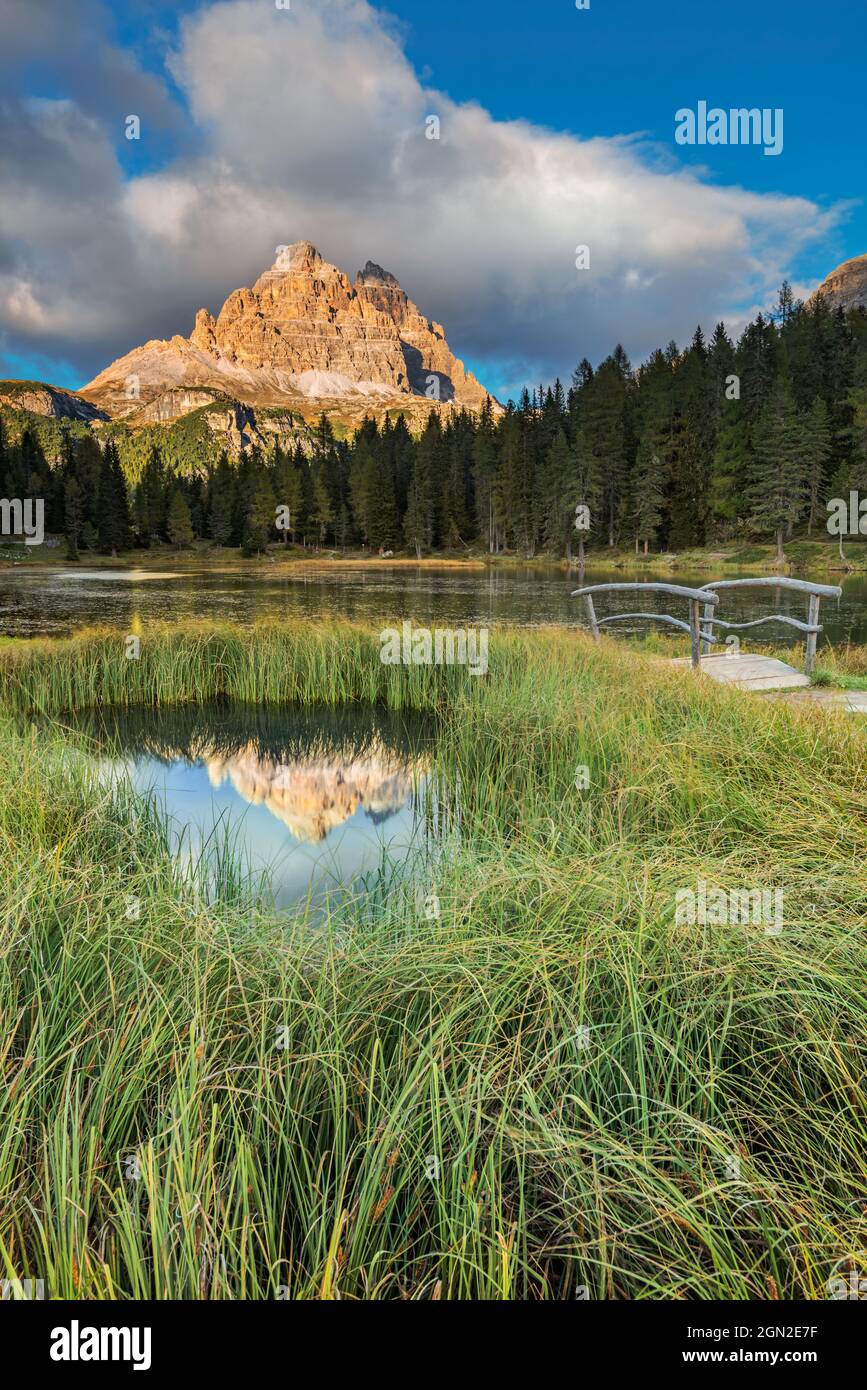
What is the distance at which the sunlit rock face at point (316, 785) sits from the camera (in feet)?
24.3

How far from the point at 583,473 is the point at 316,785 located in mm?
51775

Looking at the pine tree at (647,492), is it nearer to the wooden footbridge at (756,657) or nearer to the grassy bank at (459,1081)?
the wooden footbridge at (756,657)

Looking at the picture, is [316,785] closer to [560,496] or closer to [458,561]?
[560,496]

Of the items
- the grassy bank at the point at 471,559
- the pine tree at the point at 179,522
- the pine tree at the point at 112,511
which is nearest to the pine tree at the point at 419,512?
the grassy bank at the point at 471,559

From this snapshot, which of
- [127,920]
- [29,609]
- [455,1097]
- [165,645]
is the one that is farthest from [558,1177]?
[29,609]

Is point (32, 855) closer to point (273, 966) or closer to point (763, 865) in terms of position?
point (273, 966)

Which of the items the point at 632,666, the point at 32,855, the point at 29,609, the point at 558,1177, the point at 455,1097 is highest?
the point at 29,609

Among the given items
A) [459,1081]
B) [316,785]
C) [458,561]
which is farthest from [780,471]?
[459,1081]

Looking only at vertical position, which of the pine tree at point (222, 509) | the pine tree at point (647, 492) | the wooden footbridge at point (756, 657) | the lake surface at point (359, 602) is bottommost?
the wooden footbridge at point (756, 657)

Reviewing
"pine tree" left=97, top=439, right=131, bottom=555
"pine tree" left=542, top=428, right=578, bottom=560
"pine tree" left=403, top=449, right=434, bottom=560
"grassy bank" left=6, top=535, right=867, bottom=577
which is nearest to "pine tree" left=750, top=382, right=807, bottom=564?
"grassy bank" left=6, top=535, right=867, bottom=577

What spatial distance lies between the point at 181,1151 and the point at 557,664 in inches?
320

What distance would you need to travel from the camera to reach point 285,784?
8.69m

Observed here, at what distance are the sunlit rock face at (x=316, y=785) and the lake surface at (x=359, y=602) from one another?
7.83 meters

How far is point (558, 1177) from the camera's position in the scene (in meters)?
2.12
